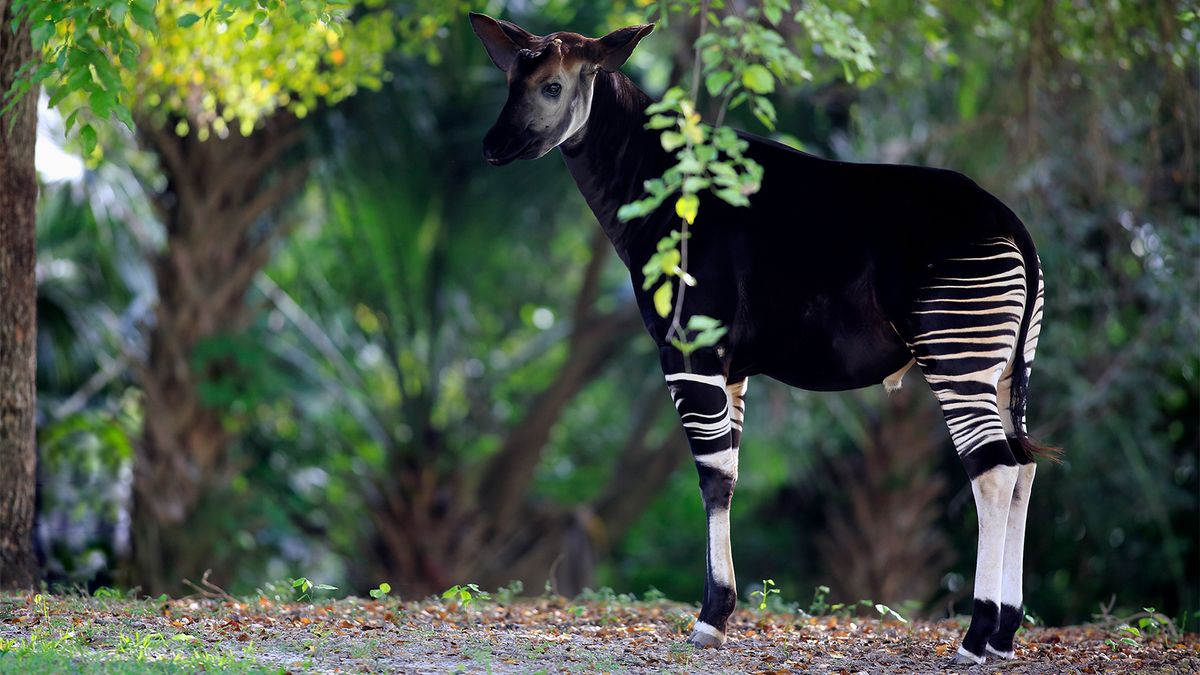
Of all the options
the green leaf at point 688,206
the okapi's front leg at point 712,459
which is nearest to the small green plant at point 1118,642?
the okapi's front leg at point 712,459

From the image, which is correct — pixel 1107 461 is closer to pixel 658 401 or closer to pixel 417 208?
pixel 658 401

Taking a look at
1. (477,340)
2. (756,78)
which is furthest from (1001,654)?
(477,340)

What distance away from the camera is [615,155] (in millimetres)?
5957

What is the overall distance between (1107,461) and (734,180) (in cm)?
979

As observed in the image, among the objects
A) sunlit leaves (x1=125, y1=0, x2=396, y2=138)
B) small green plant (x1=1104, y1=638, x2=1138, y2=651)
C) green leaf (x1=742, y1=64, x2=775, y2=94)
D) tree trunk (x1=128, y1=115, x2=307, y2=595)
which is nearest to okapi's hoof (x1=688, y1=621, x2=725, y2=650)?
small green plant (x1=1104, y1=638, x2=1138, y2=651)

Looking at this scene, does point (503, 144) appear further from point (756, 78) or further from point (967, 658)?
point (967, 658)

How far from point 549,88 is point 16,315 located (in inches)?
132

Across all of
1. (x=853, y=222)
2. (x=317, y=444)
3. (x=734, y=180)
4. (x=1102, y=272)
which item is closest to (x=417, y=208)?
(x=317, y=444)

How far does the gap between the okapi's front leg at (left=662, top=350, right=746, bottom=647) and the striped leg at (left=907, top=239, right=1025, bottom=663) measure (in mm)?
883

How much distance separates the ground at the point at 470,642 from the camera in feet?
16.8

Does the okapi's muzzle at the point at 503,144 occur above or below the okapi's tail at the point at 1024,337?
above

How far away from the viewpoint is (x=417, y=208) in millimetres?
12617

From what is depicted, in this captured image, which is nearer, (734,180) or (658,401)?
(734,180)

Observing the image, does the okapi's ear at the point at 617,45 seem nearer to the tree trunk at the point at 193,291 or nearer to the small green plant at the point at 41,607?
the small green plant at the point at 41,607
